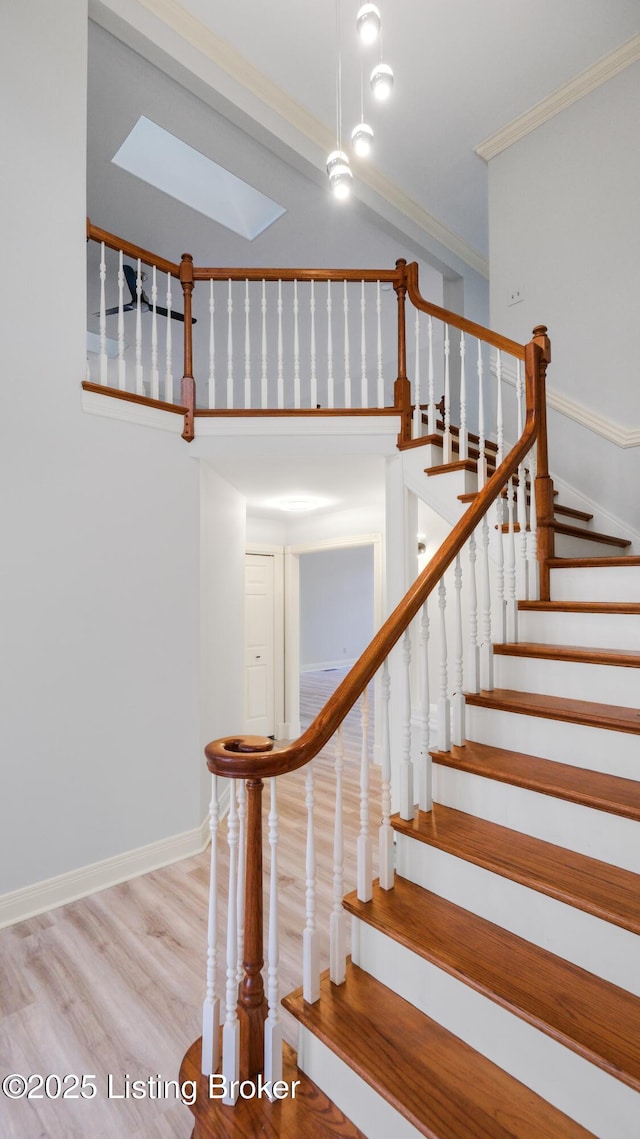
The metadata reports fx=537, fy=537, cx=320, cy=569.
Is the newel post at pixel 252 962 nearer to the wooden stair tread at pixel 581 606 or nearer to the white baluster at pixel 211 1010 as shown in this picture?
the white baluster at pixel 211 1010

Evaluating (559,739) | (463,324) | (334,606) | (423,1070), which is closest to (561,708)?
(559,739)

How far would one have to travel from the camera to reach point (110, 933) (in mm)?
2340

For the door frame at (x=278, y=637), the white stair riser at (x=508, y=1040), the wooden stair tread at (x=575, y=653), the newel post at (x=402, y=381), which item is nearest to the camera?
the white stair riser at (x=508, y=1040)

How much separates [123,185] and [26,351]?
2682 mm

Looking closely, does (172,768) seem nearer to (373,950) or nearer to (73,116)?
(373,950)

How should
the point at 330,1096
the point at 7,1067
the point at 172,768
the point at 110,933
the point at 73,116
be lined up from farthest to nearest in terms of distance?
1. the point at 172,768
2. the point at 73,116
3. the point at 110,933
4. the point at 7,1067
5. the point at 330,1096

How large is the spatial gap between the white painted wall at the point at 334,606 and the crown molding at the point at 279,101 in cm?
598

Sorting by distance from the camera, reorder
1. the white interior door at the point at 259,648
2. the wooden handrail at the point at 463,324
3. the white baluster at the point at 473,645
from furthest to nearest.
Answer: the white interior door at the point at 259,648, the wooden handrail at the point at 463,324, the white baluster at the point at 473,645

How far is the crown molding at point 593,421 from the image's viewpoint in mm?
3463

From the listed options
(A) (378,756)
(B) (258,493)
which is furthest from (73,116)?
(A) (378,756)

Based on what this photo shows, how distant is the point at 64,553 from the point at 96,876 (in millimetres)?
1607

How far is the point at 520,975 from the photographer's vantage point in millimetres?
1325

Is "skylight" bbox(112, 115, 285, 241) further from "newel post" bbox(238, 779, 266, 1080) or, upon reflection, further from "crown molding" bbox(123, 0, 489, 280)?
"newel post" bbox(238, 779, 266, 1080)

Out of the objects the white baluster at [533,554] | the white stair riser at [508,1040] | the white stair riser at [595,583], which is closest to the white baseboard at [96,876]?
the white stair riser at [508,1040]
